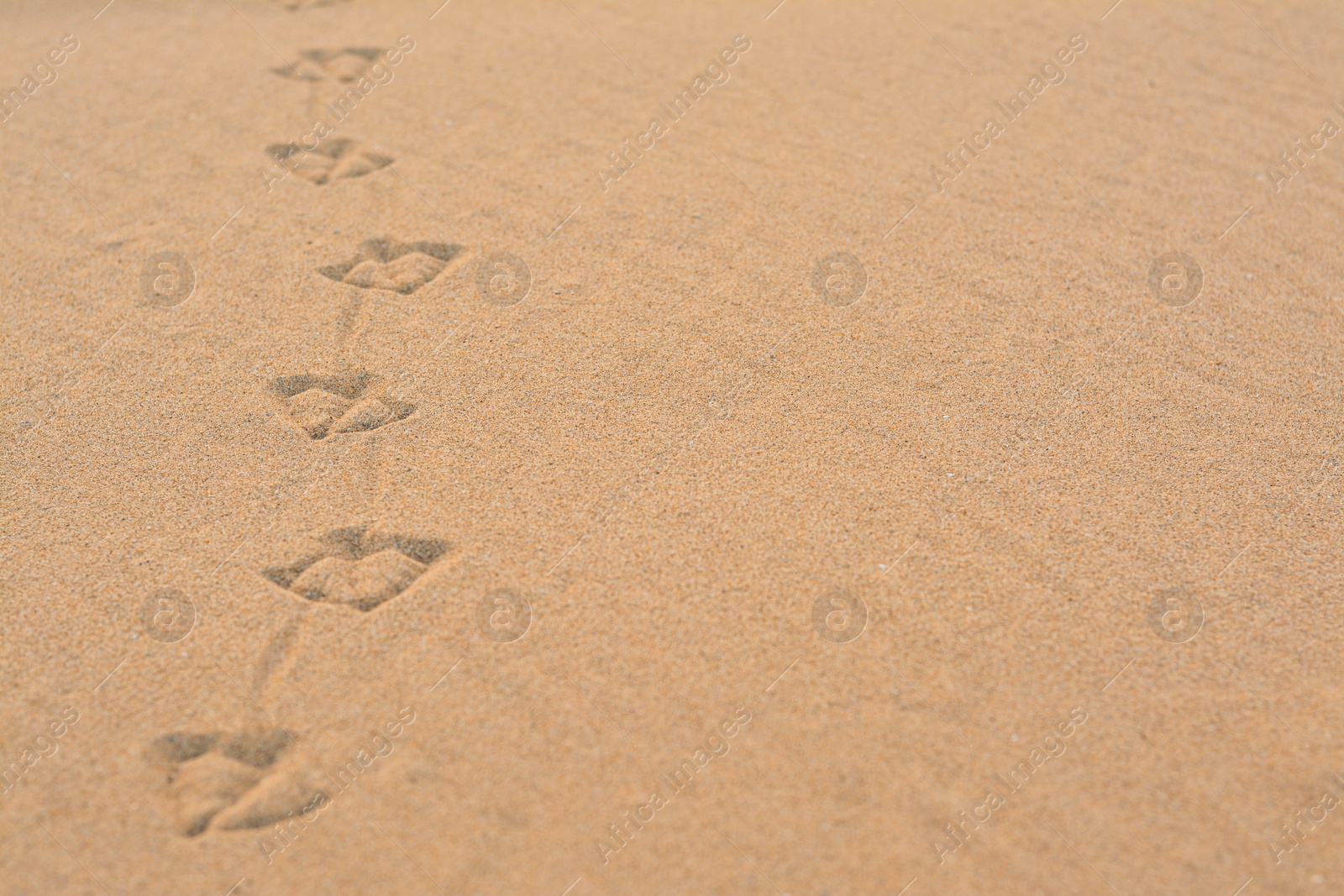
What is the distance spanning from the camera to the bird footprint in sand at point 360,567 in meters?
2.23

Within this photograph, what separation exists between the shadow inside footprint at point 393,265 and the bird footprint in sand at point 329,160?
0.50m

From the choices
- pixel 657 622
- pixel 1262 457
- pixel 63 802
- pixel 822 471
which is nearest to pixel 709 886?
pixel 657 622

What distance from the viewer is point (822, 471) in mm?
2525

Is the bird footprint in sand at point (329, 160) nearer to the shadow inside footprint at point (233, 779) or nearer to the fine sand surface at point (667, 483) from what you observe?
the fine sand surface at point (667, 483)

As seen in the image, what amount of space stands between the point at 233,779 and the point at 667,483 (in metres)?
1.20

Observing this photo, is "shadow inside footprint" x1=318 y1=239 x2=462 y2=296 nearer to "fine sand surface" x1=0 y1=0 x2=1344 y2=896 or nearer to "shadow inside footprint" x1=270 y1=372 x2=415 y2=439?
"fine sand surface" x1=0 y1=0 x2=1344 y2=896

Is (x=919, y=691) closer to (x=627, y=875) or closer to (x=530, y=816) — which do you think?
(x=627, y=875)

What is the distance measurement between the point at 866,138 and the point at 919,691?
98.1 inches

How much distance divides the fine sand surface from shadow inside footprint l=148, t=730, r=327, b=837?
1cm

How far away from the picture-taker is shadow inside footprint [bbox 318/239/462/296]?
3.10 meters

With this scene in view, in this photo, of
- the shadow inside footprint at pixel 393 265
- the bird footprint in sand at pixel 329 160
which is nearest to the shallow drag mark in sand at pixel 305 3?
the bird footprint in sand at pixel 329 160

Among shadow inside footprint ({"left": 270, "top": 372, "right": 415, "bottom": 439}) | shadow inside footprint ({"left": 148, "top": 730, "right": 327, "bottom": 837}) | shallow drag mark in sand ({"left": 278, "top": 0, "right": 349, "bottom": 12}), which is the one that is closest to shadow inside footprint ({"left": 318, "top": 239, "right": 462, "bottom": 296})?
shadow inside footprint ({"left": 270, "top": 372, "right": 415, "bottom": 439})

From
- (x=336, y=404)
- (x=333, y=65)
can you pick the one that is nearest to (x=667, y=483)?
(x=336, y=404)

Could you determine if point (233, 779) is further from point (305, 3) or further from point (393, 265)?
point (305, 3)
